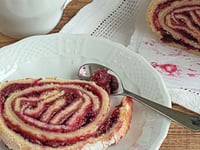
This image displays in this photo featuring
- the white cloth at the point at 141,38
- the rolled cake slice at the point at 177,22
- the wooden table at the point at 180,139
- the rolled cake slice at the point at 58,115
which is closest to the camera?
the rolled cake slice at the point at 58,115

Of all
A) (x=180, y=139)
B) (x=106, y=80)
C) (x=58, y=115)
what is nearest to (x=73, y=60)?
(x=106, y=80)

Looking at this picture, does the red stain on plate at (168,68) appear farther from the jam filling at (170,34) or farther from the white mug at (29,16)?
the white mug at (29,16)

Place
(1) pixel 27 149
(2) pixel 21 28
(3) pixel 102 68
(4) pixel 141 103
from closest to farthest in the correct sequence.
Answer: (1) pixel 27 149, (4) pixel 141 103, (3) pixel 102 68, (2) pixel 21 28

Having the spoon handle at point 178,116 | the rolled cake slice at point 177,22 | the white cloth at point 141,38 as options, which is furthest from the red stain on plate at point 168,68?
the spoon handle at point 178,116

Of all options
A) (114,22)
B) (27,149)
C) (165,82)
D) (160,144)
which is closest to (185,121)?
(160,144)

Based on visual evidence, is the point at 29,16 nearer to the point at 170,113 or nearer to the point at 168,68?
the point at 168,68

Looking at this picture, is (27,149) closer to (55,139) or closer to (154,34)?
(55,139)
